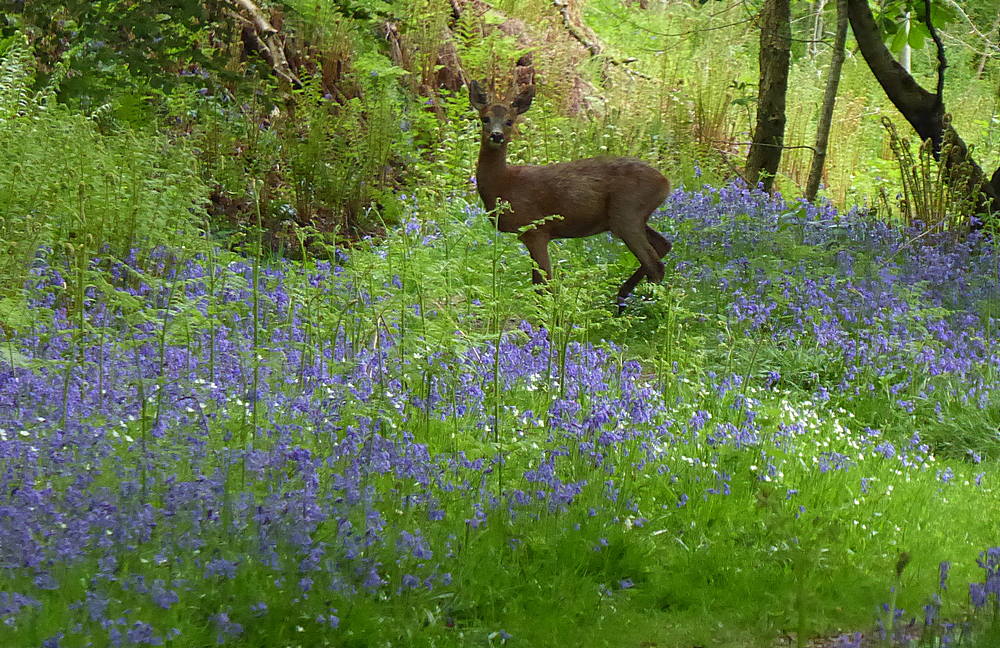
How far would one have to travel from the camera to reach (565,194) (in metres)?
7.79

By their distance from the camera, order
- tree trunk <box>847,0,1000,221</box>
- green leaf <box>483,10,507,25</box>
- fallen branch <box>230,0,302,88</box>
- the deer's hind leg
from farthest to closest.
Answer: green leaf <box>483,10,507,25</box>, fallen branch <box>230,0,302,88</box>, tree trunk <box>847,0,1000,221</box>, the deer's hind leg

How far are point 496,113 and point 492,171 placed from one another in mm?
429

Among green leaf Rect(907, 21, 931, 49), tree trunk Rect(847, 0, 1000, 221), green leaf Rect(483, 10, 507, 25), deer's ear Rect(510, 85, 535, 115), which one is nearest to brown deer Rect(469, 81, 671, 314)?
deer's ear Rect(510, 85, 535, 115)

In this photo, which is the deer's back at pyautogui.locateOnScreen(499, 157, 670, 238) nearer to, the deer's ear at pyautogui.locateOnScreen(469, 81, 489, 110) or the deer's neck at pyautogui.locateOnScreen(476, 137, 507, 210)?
the deer's neck at pyautogui.locateOnScreen(476, 137, 507, 210)

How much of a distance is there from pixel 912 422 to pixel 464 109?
6.84 m

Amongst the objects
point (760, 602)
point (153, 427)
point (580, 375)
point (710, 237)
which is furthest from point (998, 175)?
point (153, 427)

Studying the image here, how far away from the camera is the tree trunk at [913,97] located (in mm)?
10867

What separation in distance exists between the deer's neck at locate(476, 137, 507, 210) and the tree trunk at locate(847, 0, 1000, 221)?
4939 millimetres

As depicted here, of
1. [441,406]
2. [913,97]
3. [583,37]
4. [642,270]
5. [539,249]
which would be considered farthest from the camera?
[583,37]

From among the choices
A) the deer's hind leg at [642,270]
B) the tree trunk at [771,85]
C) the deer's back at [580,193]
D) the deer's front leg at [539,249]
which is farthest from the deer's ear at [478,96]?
the tree trunk at [771,85]

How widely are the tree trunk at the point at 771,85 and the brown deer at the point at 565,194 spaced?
312 cm

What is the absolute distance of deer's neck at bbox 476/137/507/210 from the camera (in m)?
7.77

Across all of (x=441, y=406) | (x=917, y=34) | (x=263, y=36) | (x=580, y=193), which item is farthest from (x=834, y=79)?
(x=441, y=406)

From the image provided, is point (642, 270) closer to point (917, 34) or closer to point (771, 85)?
point (771, 85)
